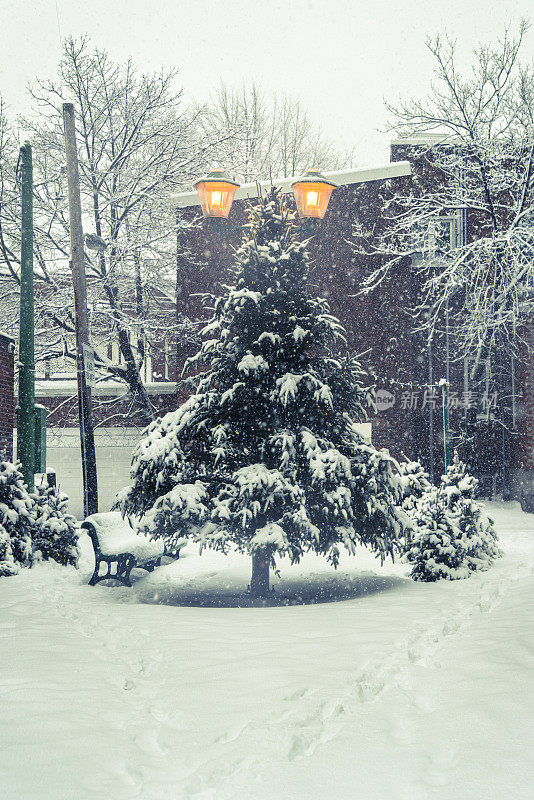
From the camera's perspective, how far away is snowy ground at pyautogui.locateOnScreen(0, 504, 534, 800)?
3604 millimetres

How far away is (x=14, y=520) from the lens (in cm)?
1030

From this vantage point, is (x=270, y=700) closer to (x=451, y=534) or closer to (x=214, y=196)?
(x=451, y=534)

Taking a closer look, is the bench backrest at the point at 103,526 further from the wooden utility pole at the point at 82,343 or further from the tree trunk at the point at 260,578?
the tree trunk at the point at 260,578

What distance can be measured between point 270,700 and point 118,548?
6313 millimetres

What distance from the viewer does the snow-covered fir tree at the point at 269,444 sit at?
8875mm

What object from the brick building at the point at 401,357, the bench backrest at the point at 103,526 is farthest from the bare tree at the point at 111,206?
the bench backrest at the point at 103,526

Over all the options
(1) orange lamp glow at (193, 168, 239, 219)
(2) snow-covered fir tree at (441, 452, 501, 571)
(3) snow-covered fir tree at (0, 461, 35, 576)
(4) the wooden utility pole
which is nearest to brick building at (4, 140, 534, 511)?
(4) the wooden utility pole

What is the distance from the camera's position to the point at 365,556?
41.2 feet

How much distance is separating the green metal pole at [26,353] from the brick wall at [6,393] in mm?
2727

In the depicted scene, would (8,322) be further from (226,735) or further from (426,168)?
(226,735)

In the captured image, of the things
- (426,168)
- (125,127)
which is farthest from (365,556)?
(125,127)

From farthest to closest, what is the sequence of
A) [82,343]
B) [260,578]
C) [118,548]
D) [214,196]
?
[82,343] < [214,196] < [118,548] < [260,578]

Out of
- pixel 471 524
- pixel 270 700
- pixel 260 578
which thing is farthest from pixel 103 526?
pixel 270 700

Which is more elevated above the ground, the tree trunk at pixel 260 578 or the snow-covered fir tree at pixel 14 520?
the snow-covered fir tree at pixel 14 520
